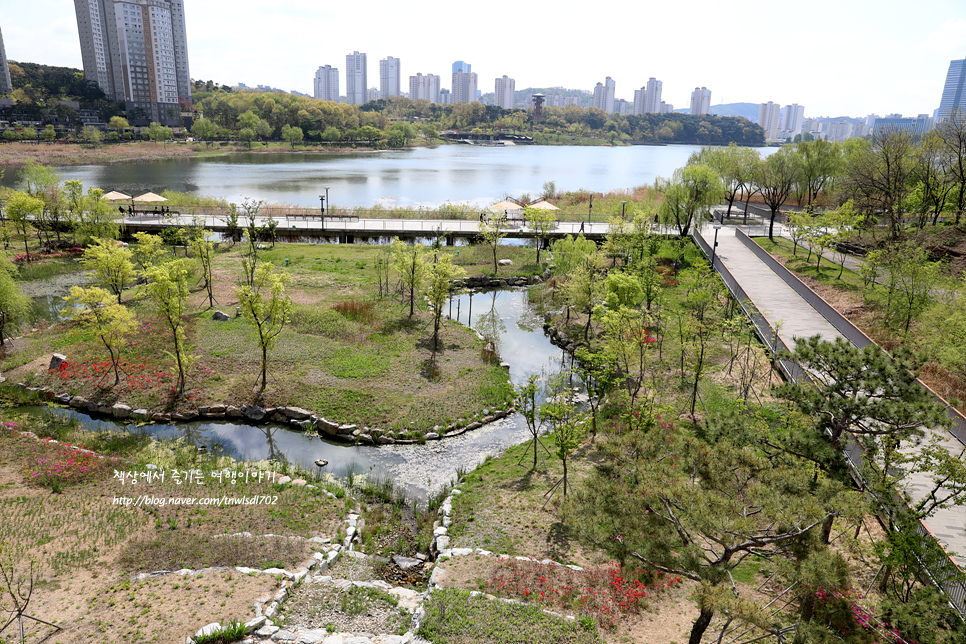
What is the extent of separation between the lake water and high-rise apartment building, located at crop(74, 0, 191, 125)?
52926 millimetres

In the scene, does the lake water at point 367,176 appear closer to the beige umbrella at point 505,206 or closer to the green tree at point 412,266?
the beige umbrella at point 505,206

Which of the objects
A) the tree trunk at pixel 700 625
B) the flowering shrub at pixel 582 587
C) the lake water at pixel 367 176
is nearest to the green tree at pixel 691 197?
the lake water at pixel 367 176

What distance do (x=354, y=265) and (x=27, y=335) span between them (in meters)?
15.2

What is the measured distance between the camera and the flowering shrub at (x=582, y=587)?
939cm

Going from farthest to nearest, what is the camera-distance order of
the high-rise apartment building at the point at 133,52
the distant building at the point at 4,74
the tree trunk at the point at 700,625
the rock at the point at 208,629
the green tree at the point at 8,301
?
the high-rise apartment building at the point at 133,52, the distant building at the point at 4,74, the green tree at the point at 8,301, the rock at the point at 208,629, the tree trunk at the point at 700,625

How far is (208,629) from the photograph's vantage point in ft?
27.4

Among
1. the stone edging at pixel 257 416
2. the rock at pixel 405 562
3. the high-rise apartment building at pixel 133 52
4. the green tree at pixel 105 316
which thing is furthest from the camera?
the high-rise apartment building at pixel 133 52

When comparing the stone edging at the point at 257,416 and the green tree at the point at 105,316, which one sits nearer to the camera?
the stone edging at the point at 257,416

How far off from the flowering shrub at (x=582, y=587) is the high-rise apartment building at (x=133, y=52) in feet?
492

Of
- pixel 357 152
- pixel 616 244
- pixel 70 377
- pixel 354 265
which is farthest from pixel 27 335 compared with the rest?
pixel 357 152

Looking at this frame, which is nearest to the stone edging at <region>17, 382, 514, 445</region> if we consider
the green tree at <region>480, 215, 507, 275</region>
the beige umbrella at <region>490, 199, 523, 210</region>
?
the green tree at <region>480, 215, 507, 275</region>

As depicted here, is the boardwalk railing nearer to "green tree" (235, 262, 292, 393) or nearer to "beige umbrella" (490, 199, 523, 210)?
"beige umbrella" (490, 199, 523, 210)

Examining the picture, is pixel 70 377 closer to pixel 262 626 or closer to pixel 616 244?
pixel 262 626

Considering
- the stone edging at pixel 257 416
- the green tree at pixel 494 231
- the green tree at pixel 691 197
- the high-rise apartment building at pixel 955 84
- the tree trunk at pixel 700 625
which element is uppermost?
the high-rise apartment building at pixel 955 84
